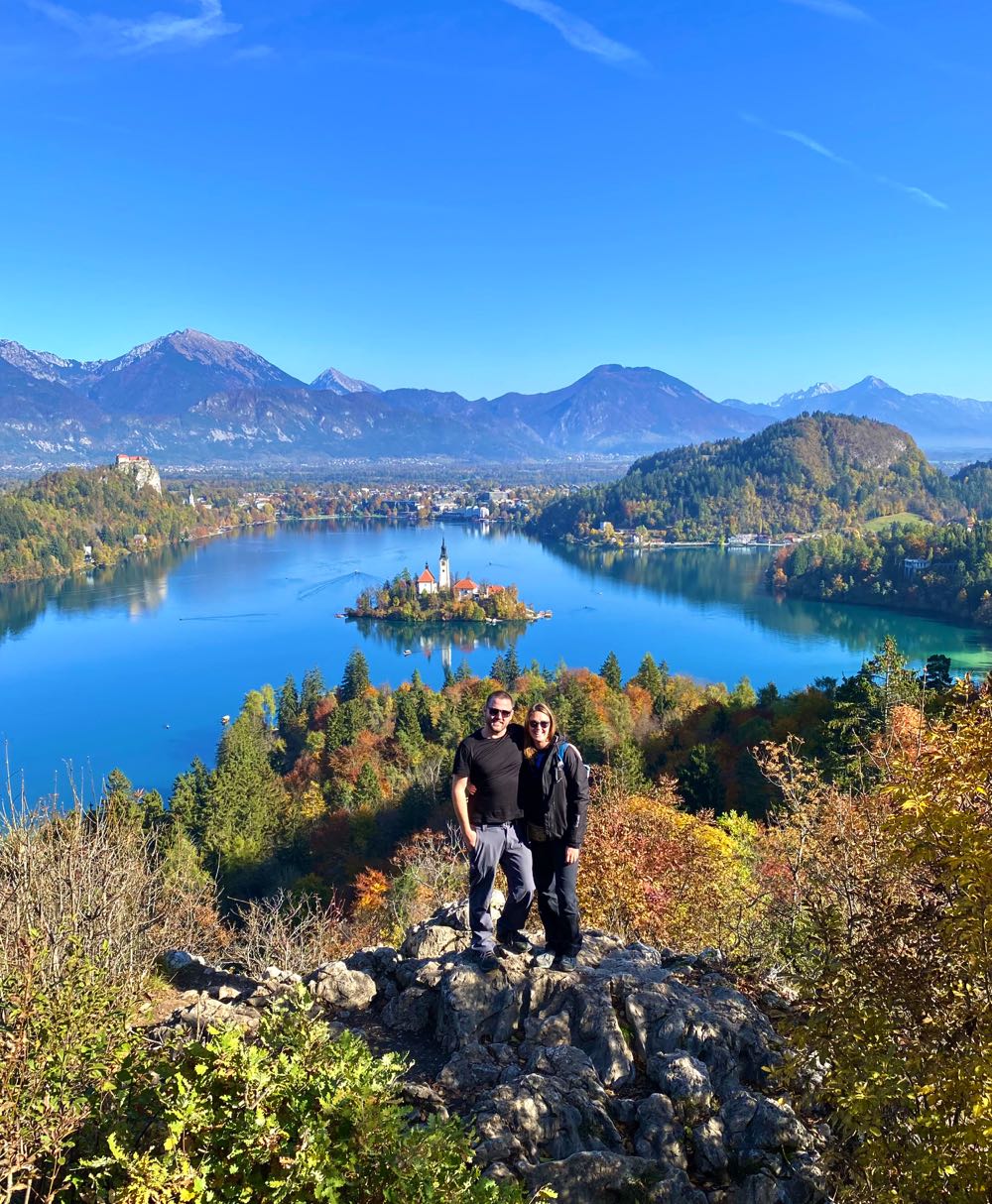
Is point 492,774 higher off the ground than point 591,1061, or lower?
higher

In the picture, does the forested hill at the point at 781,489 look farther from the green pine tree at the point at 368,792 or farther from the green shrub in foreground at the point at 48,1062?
the green shrub in foreground at the point at 48,1062

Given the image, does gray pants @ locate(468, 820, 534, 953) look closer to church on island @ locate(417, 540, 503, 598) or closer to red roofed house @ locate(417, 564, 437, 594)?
church on island @ locate(417, 540, 503, 598)

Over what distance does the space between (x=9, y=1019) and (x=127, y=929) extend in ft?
10.6

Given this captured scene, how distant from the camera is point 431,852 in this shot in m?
12.1

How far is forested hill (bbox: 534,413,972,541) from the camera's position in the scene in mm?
97438

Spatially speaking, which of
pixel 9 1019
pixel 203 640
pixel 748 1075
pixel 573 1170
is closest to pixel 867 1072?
pixel 573 1170

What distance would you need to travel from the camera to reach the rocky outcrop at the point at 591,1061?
323cm

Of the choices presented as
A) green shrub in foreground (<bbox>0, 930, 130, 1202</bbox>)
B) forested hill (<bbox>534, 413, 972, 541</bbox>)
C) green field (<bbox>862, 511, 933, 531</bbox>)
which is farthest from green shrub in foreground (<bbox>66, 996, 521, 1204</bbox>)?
forested hill (<bbox>534, 413, 972, 541</bbox>)

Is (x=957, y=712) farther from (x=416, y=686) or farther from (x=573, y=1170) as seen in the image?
(x=416, y=686)

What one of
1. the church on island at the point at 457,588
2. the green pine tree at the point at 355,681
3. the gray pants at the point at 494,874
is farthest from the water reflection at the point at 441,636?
the gray pants at the point at 494,874

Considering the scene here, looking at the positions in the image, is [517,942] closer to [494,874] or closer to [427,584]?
[494,874]

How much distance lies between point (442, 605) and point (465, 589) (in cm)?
304

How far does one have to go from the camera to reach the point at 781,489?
104000mm

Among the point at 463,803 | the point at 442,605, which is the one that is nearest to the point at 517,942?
the point at 463,803
